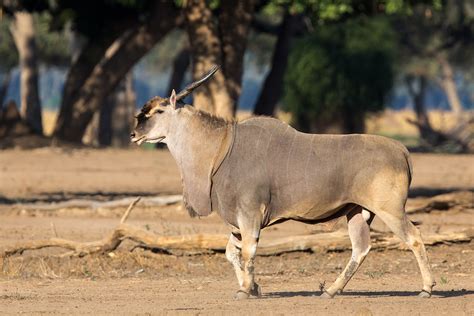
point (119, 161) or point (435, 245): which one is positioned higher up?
point (435, 245)

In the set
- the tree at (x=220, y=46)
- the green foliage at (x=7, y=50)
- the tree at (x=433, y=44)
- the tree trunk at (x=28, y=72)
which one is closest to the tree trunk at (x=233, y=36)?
the tree at (x=220, y=46)

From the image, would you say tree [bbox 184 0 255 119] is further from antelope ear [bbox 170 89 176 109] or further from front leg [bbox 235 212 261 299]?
front leg [bbox 235 212 261 299]

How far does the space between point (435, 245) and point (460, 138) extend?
2627 cm

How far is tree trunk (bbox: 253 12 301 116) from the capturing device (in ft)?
127

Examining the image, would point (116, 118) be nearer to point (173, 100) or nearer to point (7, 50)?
point (7, 50)

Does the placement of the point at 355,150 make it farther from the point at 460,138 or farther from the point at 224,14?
the point at 460,138

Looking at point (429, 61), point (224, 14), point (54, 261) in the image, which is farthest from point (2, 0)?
point (429, 61)

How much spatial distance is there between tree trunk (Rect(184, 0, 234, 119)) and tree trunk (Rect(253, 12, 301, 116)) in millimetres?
14860

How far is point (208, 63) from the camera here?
77.6ft

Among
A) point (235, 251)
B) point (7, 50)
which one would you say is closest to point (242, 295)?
point (235, 251)

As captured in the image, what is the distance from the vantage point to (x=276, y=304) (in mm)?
12031

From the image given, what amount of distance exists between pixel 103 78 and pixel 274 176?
22.6 m

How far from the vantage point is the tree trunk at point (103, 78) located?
1330 inches

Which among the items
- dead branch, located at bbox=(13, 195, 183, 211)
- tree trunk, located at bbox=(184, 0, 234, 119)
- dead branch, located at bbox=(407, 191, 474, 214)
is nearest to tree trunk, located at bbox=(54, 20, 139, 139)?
tree trunk, located at bbox=(184, 0, 234, 119)
